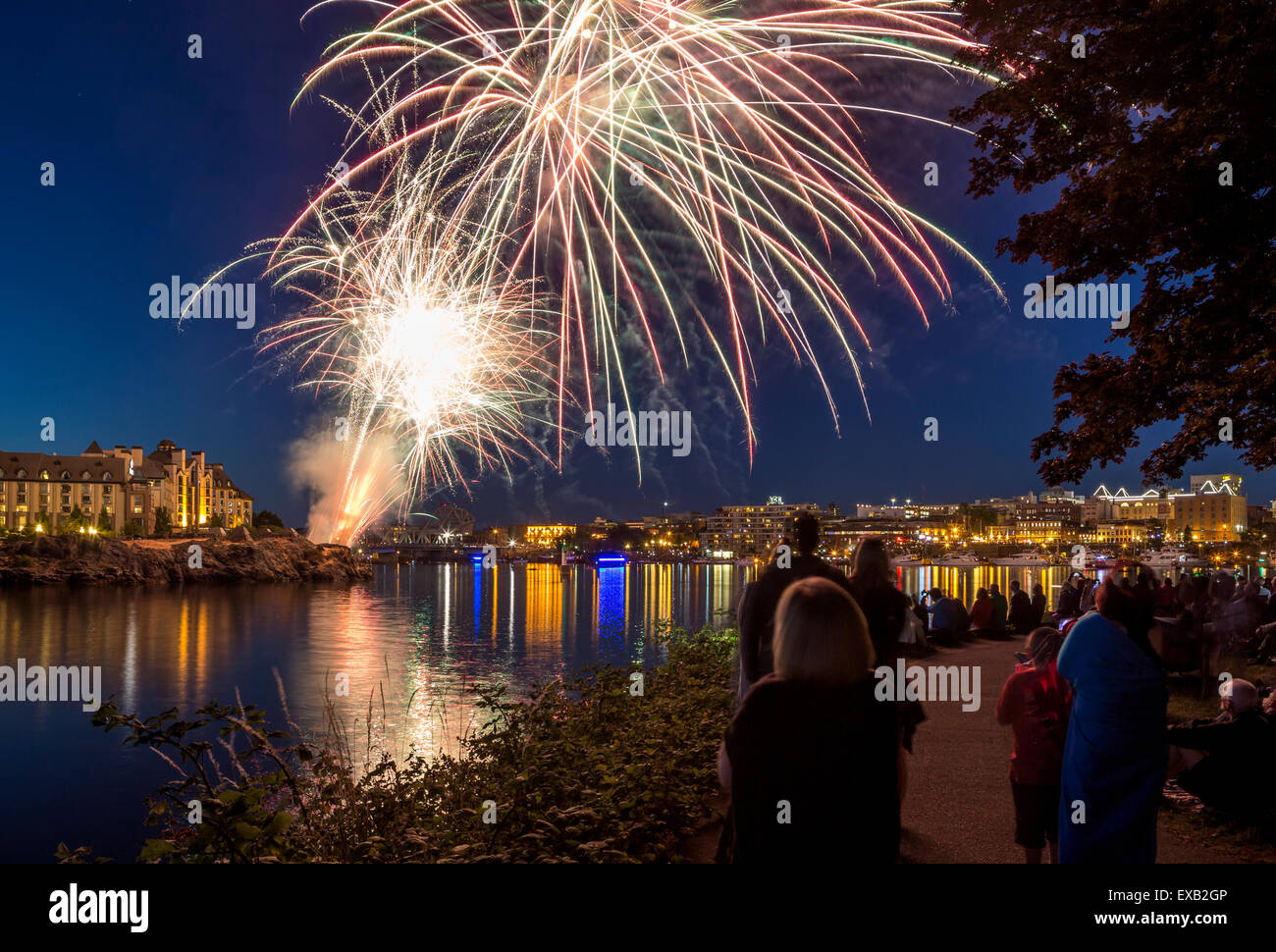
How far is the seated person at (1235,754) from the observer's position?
6.08 m

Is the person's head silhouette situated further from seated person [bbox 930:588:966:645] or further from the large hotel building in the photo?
the large hotel building

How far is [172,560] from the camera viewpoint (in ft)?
291

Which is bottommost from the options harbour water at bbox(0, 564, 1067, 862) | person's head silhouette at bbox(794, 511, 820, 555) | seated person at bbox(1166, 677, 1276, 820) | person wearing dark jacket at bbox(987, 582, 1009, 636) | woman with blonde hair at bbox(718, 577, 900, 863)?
harbour water at bbox(0, 564, 1067, 862)

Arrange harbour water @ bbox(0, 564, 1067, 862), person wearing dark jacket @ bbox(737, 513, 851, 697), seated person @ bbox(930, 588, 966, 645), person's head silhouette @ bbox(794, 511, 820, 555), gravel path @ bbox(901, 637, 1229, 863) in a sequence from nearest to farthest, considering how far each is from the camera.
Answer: person wearing dark jacket @ bbox(737, 513, 851, 697) → person's head silhouette @ bbox(794, 511, 820, 555) → gravel path @ bbox(901, 637, 1229, 863) → harbour water @ bbox(0, 564, 1067, 862) → seated person @ bbox(930, 588, 966, 645)

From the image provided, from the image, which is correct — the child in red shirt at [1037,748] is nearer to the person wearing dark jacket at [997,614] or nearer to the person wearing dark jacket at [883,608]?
the person wearing dark jacket at [883,608]

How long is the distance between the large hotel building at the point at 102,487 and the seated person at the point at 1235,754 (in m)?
127

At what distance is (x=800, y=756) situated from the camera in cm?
291

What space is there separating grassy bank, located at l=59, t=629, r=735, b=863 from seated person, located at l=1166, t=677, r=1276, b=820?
414 centimetres

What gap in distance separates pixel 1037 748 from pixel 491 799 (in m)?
4.79

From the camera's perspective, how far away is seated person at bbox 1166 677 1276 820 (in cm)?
608

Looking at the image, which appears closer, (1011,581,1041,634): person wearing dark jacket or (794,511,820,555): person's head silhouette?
(794,511,820,555): person's head silhouette

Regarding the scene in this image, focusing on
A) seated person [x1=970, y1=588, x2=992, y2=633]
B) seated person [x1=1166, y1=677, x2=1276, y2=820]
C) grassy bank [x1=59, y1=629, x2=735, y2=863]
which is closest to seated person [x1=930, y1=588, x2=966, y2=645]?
seated person [x1=970, y1=588, x2=992, y2=633]

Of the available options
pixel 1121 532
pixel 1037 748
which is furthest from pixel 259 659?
pixel 1121 532

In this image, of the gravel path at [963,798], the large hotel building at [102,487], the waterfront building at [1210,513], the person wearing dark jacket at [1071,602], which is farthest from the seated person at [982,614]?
the waterfront building at [1210,513]
